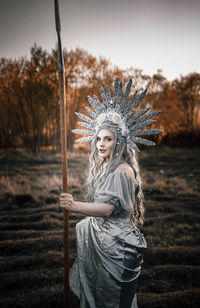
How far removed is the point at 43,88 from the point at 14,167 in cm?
208

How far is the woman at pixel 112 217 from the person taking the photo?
4.94ft

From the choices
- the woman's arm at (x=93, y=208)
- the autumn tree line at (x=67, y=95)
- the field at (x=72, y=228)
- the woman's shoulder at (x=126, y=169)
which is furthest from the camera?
the autumn tree line at (x=67, y=95)

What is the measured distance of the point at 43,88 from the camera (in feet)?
19.4

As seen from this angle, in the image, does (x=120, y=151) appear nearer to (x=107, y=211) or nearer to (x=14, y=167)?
(x=107, y=211)

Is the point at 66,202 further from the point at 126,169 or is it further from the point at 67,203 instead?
the point at 126,169

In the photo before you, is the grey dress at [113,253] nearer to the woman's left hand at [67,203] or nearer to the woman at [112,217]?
the woman at [112,217]

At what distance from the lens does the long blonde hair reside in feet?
5.36

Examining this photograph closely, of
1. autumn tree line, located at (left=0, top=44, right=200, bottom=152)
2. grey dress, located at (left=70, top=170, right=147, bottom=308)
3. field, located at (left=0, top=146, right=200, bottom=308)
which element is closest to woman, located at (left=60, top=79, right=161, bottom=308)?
grey dress, located at (left=70, top=170, right=147, bottom=308)

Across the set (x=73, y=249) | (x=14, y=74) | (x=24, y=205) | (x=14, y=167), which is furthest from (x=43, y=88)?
(x=73, y=249)

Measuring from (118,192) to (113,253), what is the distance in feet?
1.31

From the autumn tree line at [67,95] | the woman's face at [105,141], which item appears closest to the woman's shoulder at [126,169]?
the woman's face at [105,141]

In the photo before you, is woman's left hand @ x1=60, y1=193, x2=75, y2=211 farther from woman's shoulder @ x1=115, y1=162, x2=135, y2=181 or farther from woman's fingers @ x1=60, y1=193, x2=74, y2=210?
woman's shoulder @ x1=115, y1=162, x2=135, y2=181

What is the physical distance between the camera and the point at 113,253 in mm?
1520

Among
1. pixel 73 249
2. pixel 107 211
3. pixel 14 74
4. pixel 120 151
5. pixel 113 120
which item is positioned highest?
pixel 14 74
